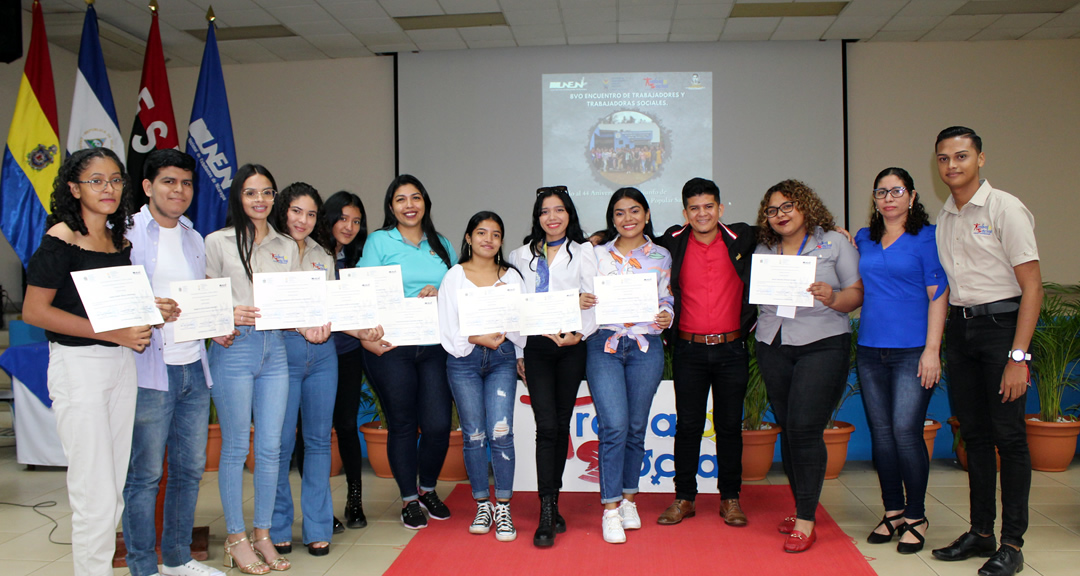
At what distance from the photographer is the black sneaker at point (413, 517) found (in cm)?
315

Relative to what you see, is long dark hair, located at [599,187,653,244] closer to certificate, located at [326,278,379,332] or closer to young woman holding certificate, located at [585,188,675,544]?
young woman holding certificate, located at [585,188,675,544]

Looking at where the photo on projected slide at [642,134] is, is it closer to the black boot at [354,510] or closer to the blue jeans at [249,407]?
the black boot at [354,510]

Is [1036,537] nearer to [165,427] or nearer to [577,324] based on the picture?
[577,324]

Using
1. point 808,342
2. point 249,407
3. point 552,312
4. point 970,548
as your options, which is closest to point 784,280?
point 808,342

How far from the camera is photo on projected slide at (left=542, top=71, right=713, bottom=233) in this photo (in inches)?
272

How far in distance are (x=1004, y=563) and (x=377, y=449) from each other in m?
3.11

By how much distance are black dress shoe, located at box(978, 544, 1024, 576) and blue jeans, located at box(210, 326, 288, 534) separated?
271 cm

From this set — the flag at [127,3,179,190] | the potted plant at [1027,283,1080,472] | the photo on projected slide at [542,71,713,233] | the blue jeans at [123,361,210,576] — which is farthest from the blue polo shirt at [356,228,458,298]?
the photo on projected slide at [542,71,713,233]

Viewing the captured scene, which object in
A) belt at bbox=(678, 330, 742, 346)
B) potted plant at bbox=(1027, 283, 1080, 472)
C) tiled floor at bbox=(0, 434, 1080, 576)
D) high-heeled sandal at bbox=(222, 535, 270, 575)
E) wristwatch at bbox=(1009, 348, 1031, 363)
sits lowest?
tiled floor at bbox=(0, 434, 1080, 576)

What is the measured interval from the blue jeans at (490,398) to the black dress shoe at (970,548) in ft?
5.82

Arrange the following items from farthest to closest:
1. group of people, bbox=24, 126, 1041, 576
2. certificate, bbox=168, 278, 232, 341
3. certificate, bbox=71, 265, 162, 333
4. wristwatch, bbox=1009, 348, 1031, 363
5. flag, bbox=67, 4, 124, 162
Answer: flag, bbox=67, 4, 124, 162 → wristwatch, bbox=1009, 348, 1031, 363 → certificate, bbox=168, 278, 232, 341 → group of people, bbox=24, 126, 1041, 576 → certificate, bbox=71, 265, 162, 333

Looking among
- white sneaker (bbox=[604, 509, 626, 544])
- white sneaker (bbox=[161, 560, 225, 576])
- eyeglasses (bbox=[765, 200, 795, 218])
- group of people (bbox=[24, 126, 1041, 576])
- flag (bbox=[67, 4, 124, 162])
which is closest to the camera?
group of people (bbox=[24, 126, 1041, 576])

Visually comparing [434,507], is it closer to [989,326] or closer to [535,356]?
[535,356]

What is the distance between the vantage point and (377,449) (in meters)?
4.08
